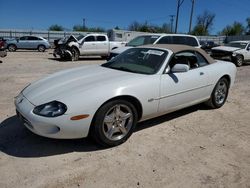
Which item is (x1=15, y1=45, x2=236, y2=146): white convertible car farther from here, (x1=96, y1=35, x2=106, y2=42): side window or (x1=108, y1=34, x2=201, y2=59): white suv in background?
(x1=96, y1=35, x2=106, y2=42): side window

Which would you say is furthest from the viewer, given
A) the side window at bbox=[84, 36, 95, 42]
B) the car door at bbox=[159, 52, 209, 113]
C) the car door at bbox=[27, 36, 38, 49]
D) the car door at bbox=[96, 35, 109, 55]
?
the car door at bbox=[27, 36, 38, 49]

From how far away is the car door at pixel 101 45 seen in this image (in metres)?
16.3

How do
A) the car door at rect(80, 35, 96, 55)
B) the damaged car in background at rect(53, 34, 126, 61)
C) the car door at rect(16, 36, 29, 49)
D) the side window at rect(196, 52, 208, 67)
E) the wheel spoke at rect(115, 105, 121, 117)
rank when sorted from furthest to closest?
1. the car door at rect(16, 36, 29, 49)
2. the car door at rect(80, 35, 96, 55)
3. the damaged car in background at rect(53, 34, 126, 61)
4. the side window at rect(196, 52, 208, 67)
5. the wheel spoke at rect(115, 105, 121, 117)

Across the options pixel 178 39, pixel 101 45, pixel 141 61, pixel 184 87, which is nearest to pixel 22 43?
pixel 101 45

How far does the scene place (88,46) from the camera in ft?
52.3

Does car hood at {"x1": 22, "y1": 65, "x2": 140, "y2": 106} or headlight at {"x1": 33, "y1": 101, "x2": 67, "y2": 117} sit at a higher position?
car hood at {"x1": 22, "y1": 65, "x2": 140, "y2": 106}

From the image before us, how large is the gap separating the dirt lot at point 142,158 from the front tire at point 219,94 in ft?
2.18

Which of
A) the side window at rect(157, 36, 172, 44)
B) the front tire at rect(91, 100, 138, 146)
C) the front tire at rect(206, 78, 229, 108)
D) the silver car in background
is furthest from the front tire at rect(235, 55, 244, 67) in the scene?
the silver car in background

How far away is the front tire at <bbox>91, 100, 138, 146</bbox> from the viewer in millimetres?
3350

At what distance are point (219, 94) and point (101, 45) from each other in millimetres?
11943

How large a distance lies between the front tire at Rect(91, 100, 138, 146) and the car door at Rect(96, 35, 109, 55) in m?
13.1

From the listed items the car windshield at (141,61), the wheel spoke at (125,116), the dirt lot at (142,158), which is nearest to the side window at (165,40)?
the car windshield at (141,61)

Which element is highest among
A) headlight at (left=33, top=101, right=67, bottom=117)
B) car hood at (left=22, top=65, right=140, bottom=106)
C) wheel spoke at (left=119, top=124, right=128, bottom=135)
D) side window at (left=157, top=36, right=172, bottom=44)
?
side window at (left=157, top=36, right=172, bottom=44)

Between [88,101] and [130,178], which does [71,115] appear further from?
[130,178]
